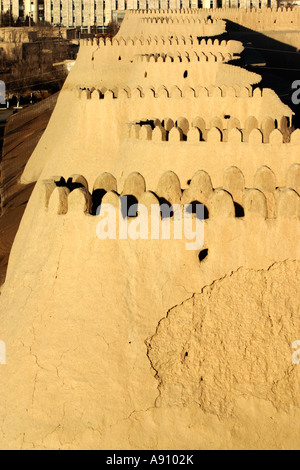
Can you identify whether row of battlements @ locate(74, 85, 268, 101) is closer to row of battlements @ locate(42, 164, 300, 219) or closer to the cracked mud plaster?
row of battlements @ locate(42, 164, 300, 219)

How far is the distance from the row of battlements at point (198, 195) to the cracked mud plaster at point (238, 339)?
755 millimetres

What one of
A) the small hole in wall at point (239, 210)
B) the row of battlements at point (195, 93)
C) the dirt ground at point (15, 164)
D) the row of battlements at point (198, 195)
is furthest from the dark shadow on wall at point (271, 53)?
the small hole in wall at point (239, 210)

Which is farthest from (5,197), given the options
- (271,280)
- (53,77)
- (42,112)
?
(53,77)

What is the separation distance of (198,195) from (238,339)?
2047 millimetres

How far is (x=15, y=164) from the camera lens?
29.8m

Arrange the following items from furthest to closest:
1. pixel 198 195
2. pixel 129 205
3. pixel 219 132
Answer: pixel 219 132 < pixel 198 195 < pixel 129 205

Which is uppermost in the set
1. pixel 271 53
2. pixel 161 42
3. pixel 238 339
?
pixel 271 53

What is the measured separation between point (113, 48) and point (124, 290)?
17.3 m

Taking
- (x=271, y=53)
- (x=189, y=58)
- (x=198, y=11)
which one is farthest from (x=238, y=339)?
(x=198, y=11)

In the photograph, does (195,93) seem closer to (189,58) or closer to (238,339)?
(189,58)

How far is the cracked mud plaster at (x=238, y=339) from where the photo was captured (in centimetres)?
1013

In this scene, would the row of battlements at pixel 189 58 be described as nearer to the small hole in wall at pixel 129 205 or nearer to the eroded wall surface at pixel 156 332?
the small hole in wall at pixel 129 205

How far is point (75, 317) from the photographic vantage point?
33.6 ft

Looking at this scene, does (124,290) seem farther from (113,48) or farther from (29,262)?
(113,48)
